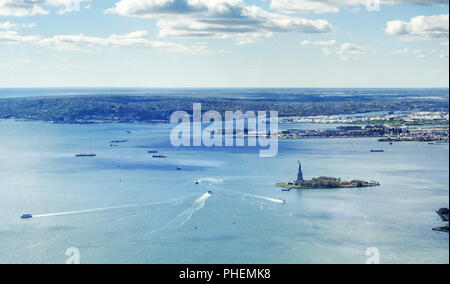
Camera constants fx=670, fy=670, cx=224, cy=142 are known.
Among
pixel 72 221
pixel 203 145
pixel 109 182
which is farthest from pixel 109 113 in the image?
pixel 72 221

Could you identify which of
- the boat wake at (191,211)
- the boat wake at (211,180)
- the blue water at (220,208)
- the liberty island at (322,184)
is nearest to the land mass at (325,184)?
the liberty island at (322,184)

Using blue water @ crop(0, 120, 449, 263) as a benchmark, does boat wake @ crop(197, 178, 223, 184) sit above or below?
above

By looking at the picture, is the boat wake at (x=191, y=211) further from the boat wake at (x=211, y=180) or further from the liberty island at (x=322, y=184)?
the liberty island at (x=322, y=184)

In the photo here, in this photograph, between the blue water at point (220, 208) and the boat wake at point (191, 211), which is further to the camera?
the boat wake at point (191, 211)

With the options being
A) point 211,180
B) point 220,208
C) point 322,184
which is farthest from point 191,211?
point 322,184

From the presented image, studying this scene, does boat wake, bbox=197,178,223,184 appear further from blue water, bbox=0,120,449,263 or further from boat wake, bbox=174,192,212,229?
boat wake, bbox=174,192,212,229

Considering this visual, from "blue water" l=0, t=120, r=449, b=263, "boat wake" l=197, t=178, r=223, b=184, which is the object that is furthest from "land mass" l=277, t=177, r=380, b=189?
"boat wake" l=197, t=178, r=223, b=184
